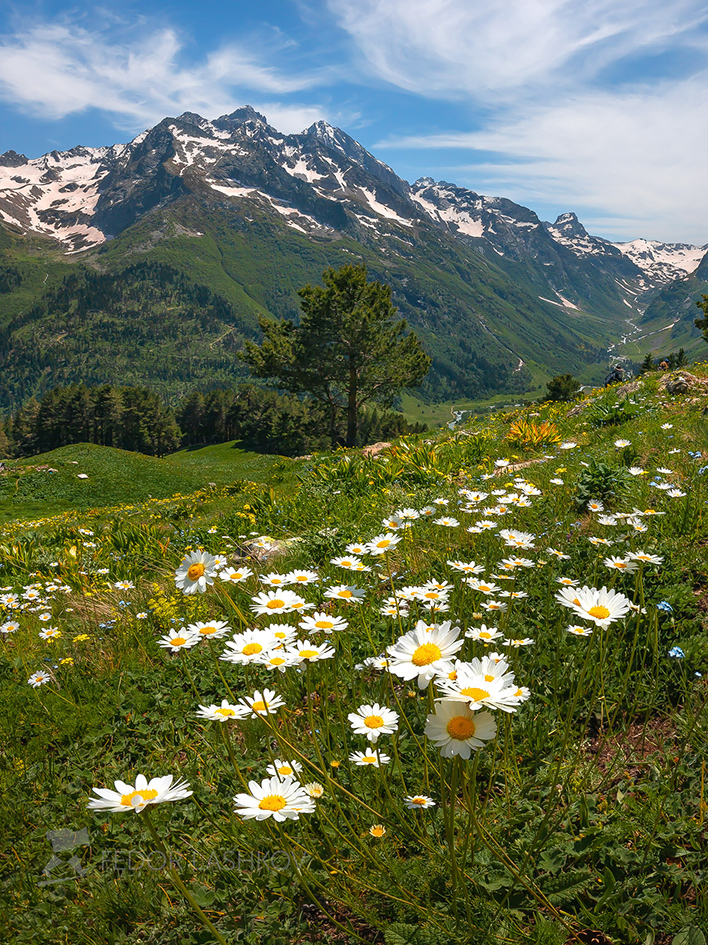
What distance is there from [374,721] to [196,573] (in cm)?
100

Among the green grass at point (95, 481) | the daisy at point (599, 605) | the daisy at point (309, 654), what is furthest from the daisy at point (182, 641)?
the green grass at point (95, 481)

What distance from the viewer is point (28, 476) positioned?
23531 mm

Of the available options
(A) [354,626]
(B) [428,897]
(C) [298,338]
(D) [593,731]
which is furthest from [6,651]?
(C) [298,338]

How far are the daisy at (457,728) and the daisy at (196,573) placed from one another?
1.23m

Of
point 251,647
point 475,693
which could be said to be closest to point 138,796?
point 251,647

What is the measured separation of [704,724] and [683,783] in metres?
0.34

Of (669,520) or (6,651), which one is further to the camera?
(6,651)

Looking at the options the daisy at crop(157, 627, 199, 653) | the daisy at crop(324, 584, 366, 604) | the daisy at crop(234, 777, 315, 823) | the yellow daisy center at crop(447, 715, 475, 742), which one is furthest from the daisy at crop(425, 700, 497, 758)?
the daisy at crop(324, 584, 366, 604)

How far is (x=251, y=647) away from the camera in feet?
6.42

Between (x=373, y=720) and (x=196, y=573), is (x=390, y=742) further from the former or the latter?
(x=196, y=573)

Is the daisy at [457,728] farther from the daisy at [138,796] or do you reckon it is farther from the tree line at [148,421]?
the tree line at [148,421]

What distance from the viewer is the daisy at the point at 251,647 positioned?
1.81 meters

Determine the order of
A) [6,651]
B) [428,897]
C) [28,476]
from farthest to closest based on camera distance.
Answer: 1. [28,476]
2. [6,651]
3. [428,897]

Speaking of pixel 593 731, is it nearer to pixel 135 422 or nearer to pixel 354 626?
pixel 354 626
